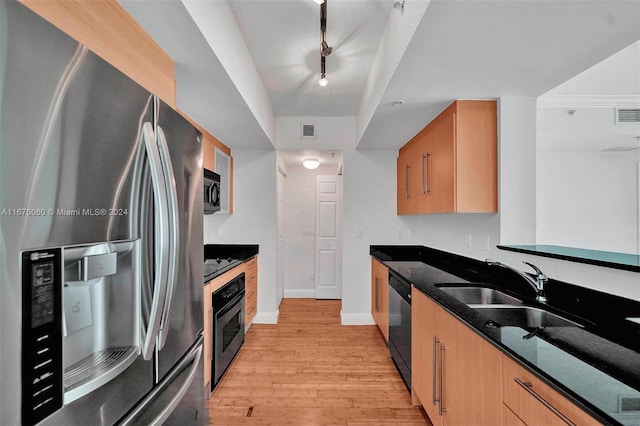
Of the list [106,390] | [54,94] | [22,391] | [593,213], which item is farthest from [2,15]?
[593,213]

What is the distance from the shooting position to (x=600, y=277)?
1.54 metres

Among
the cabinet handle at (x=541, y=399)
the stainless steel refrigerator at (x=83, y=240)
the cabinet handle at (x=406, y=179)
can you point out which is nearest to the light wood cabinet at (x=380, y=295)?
the cabinet handle at (x=406, y=179)

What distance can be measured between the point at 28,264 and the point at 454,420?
184 cm

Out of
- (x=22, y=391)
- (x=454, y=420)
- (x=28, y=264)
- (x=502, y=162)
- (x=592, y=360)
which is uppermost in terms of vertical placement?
(x=502, y=162)

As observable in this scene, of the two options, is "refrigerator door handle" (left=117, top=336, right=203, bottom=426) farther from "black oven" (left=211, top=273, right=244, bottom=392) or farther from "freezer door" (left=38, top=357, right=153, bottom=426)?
"black oven" (left=211, top=273, right=244, bottom=392)

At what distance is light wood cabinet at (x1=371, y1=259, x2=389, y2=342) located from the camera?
10.4ft

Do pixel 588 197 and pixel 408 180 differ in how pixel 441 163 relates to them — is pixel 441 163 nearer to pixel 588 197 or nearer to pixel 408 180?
pixel 408 180

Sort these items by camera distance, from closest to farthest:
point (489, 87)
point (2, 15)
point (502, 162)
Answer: point (2, 15)
point (489, 87)
point (502, 162)

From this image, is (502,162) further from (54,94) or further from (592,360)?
(54,94)

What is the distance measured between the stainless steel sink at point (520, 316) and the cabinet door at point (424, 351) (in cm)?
29

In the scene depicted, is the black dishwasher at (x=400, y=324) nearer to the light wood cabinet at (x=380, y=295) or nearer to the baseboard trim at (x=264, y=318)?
the light wood cabinet at (x=380, y=295)

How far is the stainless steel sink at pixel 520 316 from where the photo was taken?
5.30ft

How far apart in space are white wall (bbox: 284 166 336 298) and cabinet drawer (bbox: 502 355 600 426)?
14.5ft

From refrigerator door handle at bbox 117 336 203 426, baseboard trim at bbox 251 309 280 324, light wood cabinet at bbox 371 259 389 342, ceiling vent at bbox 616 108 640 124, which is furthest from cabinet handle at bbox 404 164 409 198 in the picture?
refrigerator door handle at bbox 117 336 203 426
